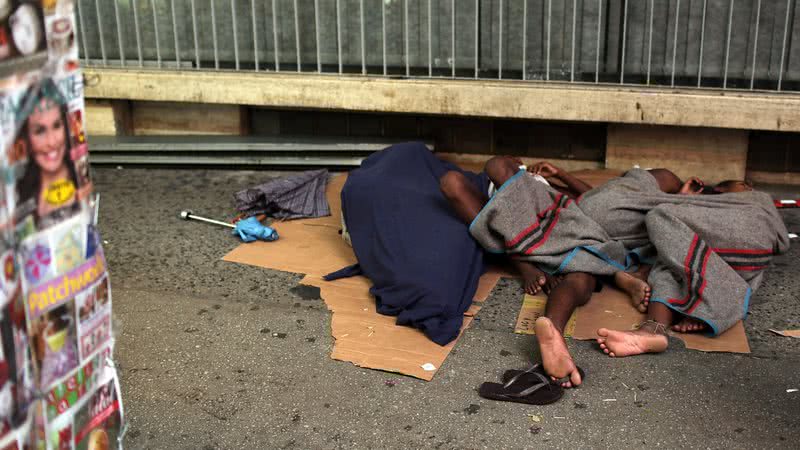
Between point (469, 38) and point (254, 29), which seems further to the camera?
point (254, 29)

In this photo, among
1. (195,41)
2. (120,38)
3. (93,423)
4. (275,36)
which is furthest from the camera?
(120,38)

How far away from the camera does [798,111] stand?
473cm

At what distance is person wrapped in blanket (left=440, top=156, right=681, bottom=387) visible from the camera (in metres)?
3.66

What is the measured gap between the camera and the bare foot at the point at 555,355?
3010mm

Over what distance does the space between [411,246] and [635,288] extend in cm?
89

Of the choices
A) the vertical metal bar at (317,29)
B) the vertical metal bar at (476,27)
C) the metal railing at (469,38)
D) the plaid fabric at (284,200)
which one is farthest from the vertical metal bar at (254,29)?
the vertical metal bar at (476,27)

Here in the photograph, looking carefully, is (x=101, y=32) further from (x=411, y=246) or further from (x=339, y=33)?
(x=411, y=246)

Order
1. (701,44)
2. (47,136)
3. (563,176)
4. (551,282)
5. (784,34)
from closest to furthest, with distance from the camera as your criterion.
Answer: (47,136)
(551,282)
(563,176)
(784,34)
(701,44)

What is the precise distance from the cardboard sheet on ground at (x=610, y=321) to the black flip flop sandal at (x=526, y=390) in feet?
1.33

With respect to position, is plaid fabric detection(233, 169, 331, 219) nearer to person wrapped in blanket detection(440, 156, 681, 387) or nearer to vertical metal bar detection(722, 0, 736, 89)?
person wrapped in blanket detection(440, 156, 681, 387)

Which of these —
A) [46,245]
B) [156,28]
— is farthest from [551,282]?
[156,28]

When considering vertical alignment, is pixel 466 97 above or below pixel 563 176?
above

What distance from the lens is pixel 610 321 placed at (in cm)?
349

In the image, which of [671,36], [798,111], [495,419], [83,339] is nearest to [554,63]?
[671,36]
